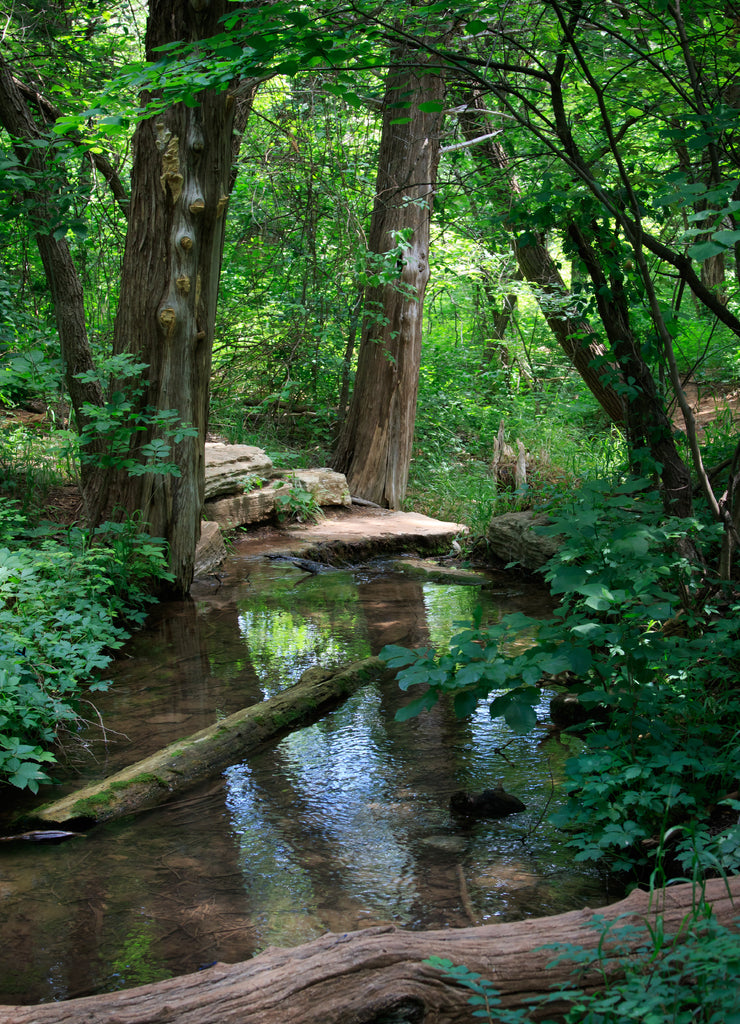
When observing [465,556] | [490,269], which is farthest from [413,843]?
[490,269]

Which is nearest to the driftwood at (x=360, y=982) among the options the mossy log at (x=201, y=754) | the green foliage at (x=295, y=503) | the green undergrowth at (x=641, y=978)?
the green undergrowth at (x=641, y=978)

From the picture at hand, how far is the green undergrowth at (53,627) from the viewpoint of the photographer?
3.50 meters

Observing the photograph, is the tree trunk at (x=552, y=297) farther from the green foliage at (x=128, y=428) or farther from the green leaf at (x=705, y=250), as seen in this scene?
the green leaf at (x=705, y=250)

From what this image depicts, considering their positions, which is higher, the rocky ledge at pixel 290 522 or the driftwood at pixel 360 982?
the rocky ledge at pixel 290 522

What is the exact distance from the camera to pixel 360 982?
1.92 metres

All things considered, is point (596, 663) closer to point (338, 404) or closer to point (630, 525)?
point (630, 525)

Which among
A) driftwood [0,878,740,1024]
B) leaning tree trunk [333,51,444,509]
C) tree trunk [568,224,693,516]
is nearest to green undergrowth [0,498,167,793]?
driftwood [0,878,740,1024]

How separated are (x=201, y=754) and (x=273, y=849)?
0.77m

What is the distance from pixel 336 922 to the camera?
2.76 m

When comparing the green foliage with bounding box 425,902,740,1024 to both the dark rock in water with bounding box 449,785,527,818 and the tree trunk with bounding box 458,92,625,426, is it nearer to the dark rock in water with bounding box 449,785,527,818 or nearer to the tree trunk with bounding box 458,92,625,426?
the dark rock in water with bounding box 449,785,527,818

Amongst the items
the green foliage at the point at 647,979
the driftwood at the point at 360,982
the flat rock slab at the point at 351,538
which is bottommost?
the driftwood at the point at 360,982

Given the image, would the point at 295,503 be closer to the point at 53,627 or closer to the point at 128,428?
the point at 128,428

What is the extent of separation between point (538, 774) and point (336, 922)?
1390 mm

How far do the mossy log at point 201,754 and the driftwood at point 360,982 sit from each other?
4.74 feet
